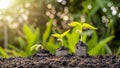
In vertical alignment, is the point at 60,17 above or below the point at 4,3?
below

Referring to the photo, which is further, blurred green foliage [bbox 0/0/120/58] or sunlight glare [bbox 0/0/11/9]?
sunlight glare [bbox 0/0/11/9]

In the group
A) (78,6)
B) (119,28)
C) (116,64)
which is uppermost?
(78,6)

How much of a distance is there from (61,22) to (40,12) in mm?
255

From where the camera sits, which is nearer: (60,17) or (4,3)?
(4,3)

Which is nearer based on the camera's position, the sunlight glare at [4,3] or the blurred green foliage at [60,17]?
the blurred green foliage at [60,17]

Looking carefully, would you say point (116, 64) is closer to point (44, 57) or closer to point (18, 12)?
point (44, 57)

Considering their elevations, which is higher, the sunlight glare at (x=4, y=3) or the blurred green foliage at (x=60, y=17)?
the sunlight glare at (x=4, y=3)

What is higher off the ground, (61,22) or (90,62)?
(61,22)

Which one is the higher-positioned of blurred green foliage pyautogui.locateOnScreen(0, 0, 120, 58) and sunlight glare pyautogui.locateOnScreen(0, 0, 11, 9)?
sunlight glare pyautogui.locateOnScreen(0, 0, 11, 9)

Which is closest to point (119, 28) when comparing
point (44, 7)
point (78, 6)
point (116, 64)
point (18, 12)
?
point (78, 6)

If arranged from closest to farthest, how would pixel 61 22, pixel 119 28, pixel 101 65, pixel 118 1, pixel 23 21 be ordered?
pixel 101 65 → pixel 118 1 → pixel 119 28 → pixel 61 22 → pixel 23 21

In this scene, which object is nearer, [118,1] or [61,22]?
[118,1]

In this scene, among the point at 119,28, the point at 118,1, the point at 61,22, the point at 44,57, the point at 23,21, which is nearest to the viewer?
the point at 44,57

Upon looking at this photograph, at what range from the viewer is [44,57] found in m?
1.43
